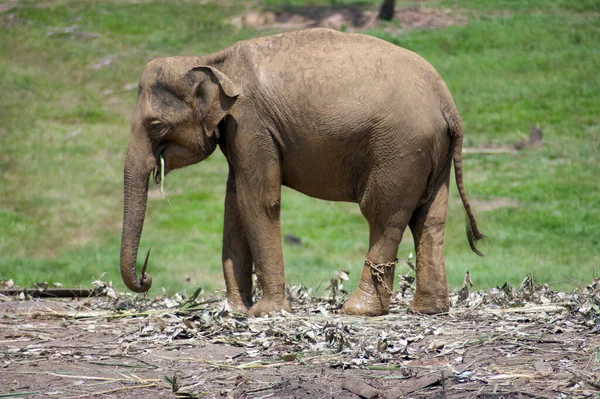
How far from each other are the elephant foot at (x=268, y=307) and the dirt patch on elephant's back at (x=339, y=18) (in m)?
25.9

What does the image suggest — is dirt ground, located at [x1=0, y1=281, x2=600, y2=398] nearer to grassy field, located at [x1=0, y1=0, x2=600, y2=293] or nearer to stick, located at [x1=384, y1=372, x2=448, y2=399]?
stick, located at [x1=384, y1=372, x2=448, y2=399]

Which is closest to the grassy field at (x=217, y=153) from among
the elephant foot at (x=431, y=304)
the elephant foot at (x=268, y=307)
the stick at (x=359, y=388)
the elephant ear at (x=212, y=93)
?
the elephant foot at (x=431, y=304)

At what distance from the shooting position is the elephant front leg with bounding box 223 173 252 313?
9281 mm

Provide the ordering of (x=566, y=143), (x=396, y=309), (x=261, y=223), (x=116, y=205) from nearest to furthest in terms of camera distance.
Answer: (x=261, y=223), (x=396, y=309), (x=116, y=205), (x=566, y=143)

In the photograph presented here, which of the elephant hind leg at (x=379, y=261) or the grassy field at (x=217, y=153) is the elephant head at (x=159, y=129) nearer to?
the elephant hind leg at (x=379, y=261)

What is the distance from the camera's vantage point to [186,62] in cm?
895

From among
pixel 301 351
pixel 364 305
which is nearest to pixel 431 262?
pixel 364 305

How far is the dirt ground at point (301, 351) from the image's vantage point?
6414 mm

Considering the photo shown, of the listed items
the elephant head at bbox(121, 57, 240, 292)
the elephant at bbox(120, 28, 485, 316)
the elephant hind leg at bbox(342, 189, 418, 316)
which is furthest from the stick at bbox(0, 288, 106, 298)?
the elephant hind leg at bbox(342, 189, 418, 316)

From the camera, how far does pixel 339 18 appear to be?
118 feet

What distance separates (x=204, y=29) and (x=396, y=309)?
26397 millimetres

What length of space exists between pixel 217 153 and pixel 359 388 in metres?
18.2

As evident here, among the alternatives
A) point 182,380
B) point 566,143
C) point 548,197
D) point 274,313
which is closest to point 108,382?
point 182,380

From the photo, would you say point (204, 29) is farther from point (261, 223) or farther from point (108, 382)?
point (108, 382)
